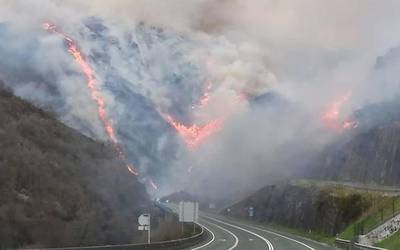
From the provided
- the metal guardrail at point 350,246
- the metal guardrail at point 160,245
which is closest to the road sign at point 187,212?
the metal guardrail at point 160,245

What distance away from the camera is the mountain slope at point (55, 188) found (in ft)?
152

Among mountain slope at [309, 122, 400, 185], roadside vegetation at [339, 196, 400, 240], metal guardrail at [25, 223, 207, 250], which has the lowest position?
metal guardrail at [25, 223, 207, 250]

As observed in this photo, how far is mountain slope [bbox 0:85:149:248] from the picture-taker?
46.5m

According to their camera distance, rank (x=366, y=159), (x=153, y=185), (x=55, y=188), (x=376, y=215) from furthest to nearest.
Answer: (x=153, y=185)
(x=366, y=159)
(x=376, y=215)
(x=55, y=188)

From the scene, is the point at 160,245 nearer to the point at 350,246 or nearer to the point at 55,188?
the point at 350,246

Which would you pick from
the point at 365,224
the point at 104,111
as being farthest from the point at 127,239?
the point at 104,111

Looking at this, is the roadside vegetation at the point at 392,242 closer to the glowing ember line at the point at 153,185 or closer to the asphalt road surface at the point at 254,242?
the asphalt road surface at the point at 254,242

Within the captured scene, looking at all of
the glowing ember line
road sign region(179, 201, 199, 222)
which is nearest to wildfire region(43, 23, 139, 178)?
the glowing ember line

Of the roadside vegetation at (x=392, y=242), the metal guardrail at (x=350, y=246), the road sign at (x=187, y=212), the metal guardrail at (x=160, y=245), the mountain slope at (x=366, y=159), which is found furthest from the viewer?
the mountain slope at (x=366, y=159)

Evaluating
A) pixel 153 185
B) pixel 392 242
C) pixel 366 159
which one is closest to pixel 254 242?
pixel 392 242

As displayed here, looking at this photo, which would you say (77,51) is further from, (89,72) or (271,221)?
(271,221)

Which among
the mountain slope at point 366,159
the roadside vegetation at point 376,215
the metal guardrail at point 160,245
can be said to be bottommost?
the metal guardrail at point 160,245

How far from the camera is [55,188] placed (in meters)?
54.1

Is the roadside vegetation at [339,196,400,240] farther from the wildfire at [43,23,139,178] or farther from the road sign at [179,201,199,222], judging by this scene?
the wildfire at [43,23,139,178]
